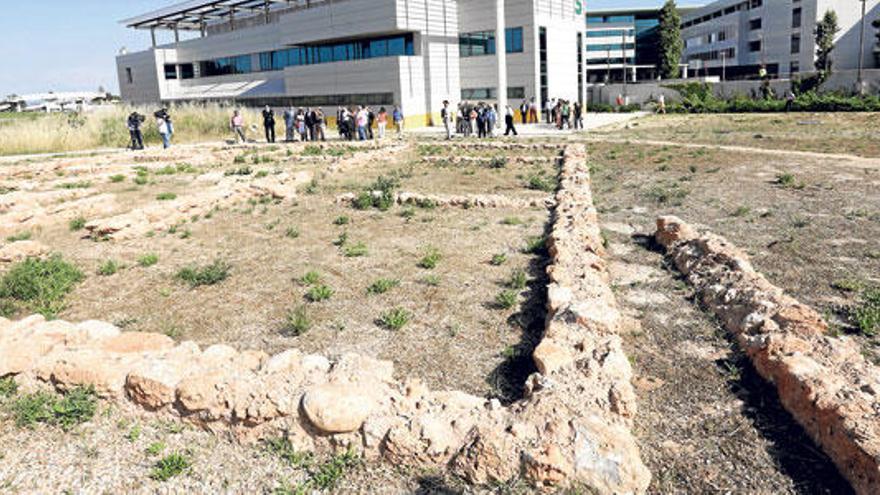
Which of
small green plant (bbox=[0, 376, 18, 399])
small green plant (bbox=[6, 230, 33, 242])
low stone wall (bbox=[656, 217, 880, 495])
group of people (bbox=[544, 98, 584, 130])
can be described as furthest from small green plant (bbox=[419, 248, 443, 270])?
group of people (bbox=[544, 98, 584, 130])

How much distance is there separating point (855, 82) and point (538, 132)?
90.7 feet

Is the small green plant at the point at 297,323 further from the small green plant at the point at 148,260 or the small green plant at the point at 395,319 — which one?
the small green plant at the point at 148,260

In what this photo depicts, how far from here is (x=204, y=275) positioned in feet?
26.7

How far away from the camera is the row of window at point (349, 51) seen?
3612 cm

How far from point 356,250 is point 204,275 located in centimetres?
226

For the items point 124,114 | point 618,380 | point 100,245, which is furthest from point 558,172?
point 124,114

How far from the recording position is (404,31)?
3538 cm

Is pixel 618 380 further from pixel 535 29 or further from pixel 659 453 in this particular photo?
pixel 535 29

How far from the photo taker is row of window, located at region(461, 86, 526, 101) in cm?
3766

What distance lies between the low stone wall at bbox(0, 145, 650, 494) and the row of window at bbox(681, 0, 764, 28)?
→ 76279 mm

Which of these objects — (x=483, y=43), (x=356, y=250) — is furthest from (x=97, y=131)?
(x=356, y=250)

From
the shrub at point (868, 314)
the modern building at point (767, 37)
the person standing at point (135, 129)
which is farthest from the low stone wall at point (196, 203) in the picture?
the modern building at point (767, 37)

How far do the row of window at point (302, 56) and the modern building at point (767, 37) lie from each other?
42867mm

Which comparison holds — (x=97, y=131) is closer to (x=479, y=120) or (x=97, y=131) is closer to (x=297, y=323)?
(x=479, y=120)
